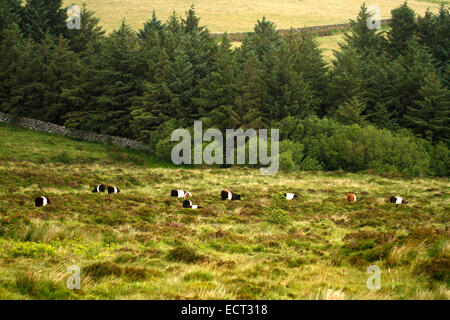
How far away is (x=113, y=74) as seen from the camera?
65.9 metres

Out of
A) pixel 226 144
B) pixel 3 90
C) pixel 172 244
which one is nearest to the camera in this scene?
pixel 172 244

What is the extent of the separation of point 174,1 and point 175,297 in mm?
147424

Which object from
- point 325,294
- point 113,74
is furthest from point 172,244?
point 113,74

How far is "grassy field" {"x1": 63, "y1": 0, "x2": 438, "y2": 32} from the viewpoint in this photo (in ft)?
393

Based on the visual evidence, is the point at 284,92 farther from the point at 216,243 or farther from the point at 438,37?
the point at 216,243

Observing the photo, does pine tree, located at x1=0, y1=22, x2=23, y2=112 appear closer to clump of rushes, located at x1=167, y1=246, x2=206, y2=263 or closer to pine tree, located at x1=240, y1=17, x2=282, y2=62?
pine tree, located at x1=240, y1=17, x2=282, y2=62

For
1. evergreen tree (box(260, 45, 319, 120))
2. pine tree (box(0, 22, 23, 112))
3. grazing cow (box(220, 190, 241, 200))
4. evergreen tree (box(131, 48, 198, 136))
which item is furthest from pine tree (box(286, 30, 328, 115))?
pine tree (box(0, 22, 23, 112))

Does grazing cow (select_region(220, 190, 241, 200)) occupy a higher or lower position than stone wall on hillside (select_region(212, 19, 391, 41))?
lower

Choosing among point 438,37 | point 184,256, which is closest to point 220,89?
point 438,37

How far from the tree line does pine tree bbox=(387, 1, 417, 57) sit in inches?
14.0

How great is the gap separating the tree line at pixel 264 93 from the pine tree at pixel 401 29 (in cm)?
36

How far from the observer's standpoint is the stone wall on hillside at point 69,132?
209ft

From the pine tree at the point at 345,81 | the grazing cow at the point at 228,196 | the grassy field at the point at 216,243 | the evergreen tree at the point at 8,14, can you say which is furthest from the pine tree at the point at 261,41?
the grassy field at the point at 216,243

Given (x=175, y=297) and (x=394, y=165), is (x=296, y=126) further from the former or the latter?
(x=175, y=297)
